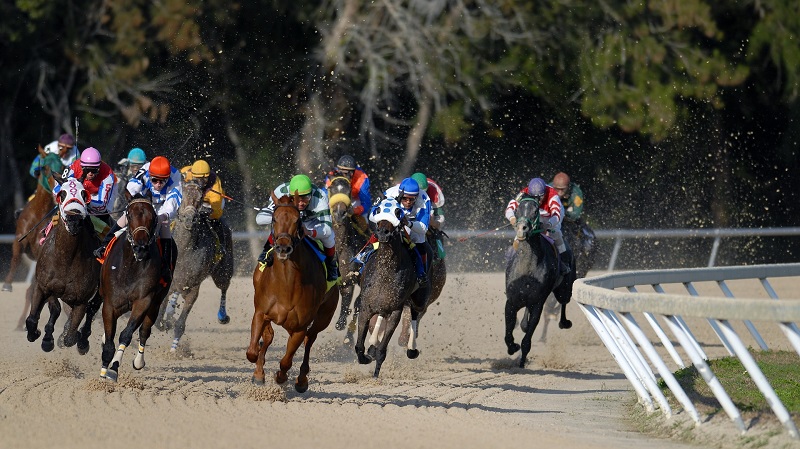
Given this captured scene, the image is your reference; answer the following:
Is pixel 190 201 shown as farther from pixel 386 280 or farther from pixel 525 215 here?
pixel 525 215

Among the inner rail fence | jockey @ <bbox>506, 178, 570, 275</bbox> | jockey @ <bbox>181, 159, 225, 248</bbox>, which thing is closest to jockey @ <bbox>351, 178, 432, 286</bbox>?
jockey @ <bbox>506, 178, 570, 275</bbox>

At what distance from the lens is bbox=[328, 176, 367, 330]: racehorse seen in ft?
44.3

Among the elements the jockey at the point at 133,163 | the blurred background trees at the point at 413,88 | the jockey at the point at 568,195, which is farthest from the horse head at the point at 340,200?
the blurred background trees at the point at 413,88

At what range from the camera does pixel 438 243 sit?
13609mm

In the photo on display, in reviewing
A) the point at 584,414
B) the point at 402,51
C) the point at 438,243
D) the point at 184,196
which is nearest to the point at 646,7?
the point at 402,51

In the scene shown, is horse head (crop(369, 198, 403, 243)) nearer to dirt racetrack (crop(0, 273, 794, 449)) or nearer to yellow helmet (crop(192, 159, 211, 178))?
dirt racetrack (crop(0, 273, 794, 449))

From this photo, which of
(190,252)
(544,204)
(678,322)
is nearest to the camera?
(678,322)

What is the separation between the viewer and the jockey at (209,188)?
506 inches

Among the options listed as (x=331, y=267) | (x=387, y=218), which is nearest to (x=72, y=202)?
(x=331, y=267)

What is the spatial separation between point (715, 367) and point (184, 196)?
5.61m

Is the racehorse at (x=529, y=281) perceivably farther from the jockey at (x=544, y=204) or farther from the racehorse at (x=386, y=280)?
the racehorse at (x=386, y=280)

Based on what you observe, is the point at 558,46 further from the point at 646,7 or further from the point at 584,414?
the point at 584,414

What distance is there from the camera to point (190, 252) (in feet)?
43.3

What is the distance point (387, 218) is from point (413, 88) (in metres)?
13.6
